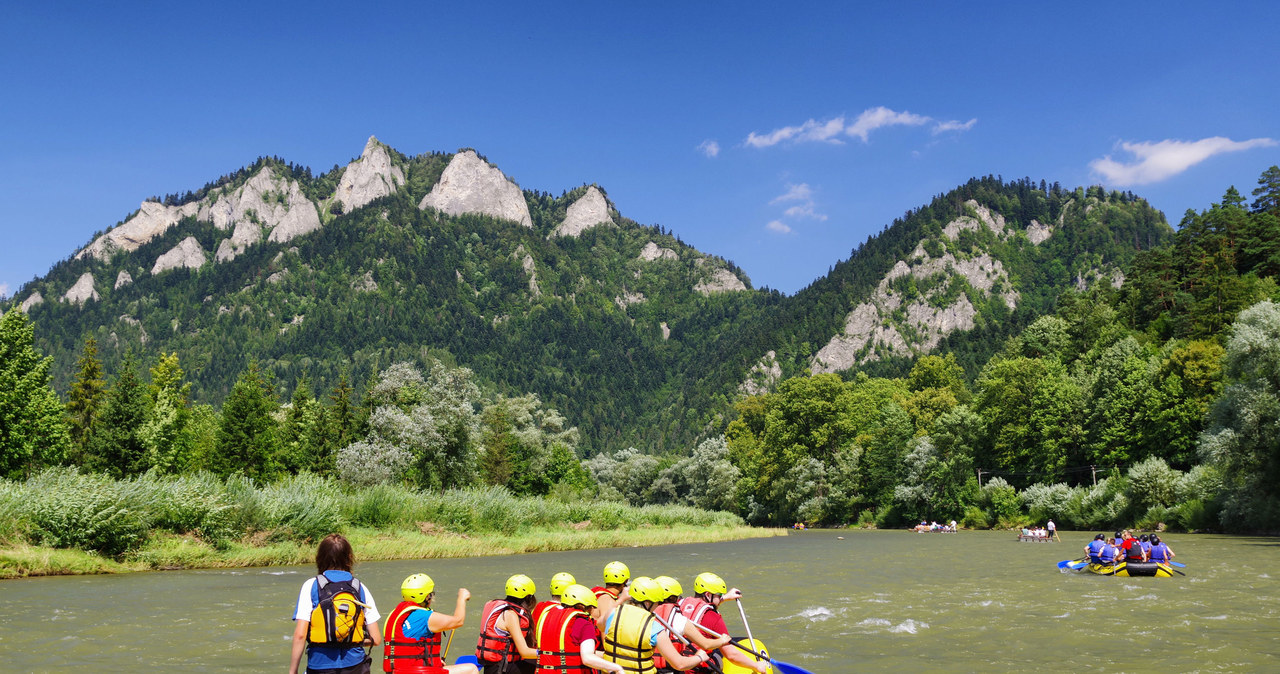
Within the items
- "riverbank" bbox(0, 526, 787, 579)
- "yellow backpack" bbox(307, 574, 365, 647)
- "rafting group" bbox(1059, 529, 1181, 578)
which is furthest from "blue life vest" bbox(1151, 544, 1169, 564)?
"yellow backpack" bbox(307, 574, 365, 647)

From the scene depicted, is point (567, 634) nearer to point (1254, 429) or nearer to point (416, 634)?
point (416, 634)

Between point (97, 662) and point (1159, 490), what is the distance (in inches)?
2228

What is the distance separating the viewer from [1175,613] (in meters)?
21.1

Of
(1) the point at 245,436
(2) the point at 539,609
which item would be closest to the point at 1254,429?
(2) the point at 539,609

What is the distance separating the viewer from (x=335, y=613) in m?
7.53

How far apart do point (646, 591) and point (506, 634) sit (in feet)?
5.79

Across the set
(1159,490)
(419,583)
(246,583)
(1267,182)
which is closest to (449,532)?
(246,583)

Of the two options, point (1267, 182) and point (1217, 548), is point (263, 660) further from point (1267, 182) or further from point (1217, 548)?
point (1267, 182)

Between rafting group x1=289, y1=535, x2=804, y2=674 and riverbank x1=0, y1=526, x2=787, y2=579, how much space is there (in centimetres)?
2263

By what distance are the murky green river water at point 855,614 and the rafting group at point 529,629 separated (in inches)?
234

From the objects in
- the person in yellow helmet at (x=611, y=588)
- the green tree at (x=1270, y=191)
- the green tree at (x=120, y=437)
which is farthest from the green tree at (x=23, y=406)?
the green tree at (x=1270, y=191)

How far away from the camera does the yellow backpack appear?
751 centimetres

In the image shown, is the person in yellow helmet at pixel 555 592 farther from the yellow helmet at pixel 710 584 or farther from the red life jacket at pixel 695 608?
the yellow helmet at pixel 710 584

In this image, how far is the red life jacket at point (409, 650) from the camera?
30.4 ft
